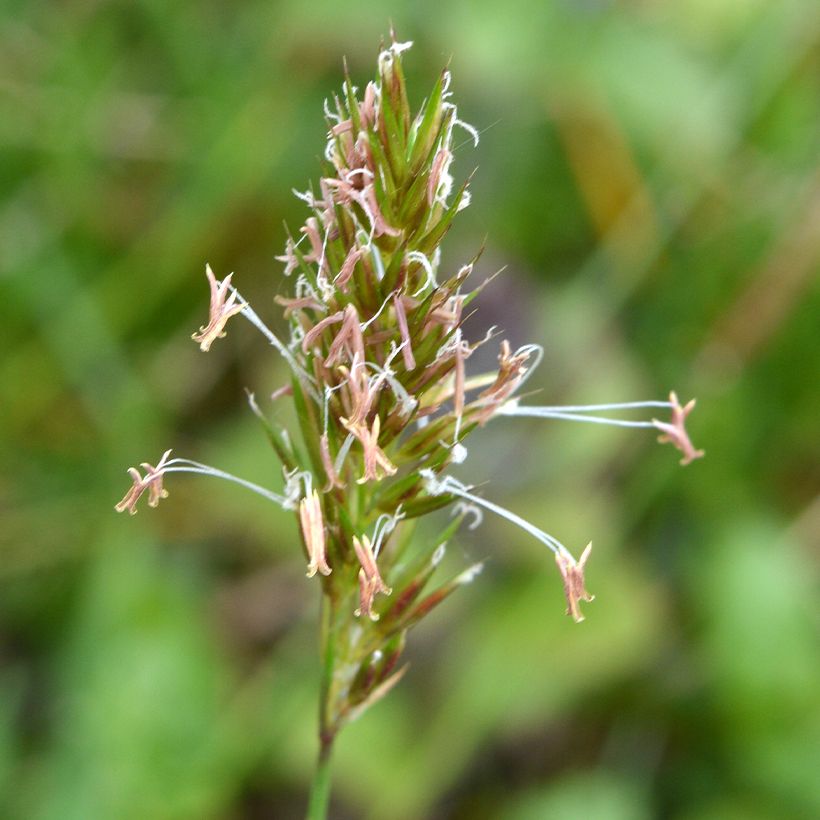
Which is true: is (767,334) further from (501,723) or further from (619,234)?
(501,723)

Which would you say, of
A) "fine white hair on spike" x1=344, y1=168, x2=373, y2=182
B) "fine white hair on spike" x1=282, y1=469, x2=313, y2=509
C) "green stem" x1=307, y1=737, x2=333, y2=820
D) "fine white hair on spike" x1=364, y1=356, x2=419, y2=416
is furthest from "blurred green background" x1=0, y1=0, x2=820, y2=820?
"fine white hair on spike" x1=344, y1=168, x2=373, y2=182

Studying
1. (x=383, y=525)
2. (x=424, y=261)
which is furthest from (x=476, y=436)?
(x=424, y=261)

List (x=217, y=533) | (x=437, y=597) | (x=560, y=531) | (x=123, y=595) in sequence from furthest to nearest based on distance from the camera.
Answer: (x=217, y=533) → (x=560, y=531) → (x=123, y=595) → (x=437, y=597)

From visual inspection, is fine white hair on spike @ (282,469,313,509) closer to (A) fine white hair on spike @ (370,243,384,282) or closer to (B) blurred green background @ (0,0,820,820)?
(A) fine white hair on spike @ (370,243,384,282)

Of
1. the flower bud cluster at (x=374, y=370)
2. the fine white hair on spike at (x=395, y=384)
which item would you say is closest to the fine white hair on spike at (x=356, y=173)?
the flower bud cluster at (x=374, y=370)

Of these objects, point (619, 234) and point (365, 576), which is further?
point (619, 234)

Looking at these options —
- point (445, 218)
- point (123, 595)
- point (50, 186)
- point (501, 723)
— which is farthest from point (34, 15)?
point (445, 218)
